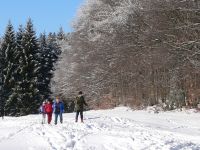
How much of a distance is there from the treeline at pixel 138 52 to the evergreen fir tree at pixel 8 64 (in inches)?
295

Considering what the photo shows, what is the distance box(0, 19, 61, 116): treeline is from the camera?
55906 mm

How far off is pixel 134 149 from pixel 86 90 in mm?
34650

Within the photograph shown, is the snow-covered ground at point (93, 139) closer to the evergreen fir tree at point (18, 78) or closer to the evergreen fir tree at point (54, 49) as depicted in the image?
the evergreen fir tree at point (18, 78)

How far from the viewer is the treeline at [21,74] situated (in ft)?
183

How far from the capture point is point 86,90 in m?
51.4

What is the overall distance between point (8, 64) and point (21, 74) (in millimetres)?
2248

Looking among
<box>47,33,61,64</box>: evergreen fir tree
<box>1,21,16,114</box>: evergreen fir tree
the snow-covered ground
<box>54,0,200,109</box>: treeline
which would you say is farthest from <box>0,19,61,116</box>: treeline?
the snow-covered ground

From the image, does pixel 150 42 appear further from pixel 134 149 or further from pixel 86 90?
pixel 134 149

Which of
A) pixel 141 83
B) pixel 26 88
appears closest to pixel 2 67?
pixel 26 88

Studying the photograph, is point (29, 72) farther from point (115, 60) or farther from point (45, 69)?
point (115, 60)

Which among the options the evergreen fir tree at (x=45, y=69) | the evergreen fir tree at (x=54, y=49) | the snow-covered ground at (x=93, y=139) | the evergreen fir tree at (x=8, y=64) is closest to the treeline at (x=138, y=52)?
the evergreen fir tree at (x=45, y=69)

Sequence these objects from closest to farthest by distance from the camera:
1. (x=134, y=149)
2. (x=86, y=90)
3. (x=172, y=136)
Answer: (x=134, y=149), (x=172, y=136), (x=86, y=90)

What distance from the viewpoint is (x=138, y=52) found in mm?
40094

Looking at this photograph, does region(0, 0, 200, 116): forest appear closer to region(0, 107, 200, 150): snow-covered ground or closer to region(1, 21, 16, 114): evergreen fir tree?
region(1, 21, 16, 114): evergreen fir tree
